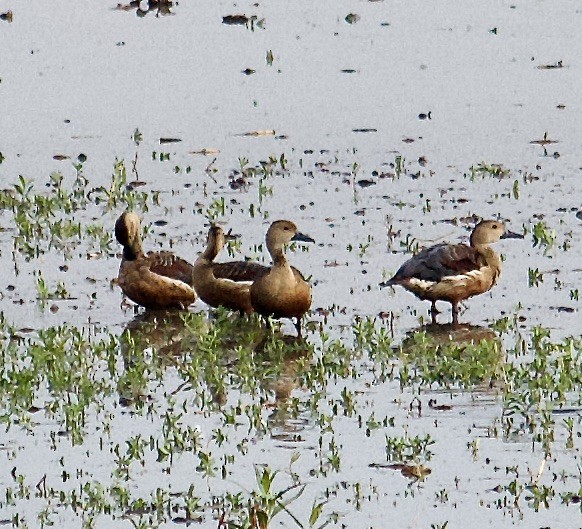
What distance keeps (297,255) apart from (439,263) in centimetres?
181

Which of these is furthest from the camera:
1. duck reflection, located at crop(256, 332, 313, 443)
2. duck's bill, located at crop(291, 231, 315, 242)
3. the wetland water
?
duck's bill, located at crop(291, 231, 315, 242)

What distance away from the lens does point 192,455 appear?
1012 cm

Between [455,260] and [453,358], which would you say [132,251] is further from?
[453,358]

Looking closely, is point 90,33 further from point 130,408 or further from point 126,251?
point 130,408

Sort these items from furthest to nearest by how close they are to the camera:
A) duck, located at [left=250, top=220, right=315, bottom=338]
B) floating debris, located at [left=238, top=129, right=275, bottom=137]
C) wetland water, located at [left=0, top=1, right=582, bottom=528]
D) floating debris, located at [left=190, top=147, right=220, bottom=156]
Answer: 1. floating debris, located at [left=238, top=129, right=275, bottom=137]
2. floating debris, located at [left=190, top=147, right=220, bottom=156]
3. duck, located at [left=250, top=220, right=315, bottom=338]
4. wetland water, located at [left=0, top=1, right=582, bottom=528]

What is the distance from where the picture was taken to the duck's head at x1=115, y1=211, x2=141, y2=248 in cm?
1458

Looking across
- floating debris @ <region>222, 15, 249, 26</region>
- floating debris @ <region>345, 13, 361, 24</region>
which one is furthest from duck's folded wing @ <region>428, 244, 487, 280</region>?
floating debris @ <region>222, 15, 249, 26</region>

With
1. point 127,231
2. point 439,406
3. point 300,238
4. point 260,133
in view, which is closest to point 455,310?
point 300,238

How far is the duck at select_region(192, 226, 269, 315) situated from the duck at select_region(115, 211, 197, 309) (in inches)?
6.6

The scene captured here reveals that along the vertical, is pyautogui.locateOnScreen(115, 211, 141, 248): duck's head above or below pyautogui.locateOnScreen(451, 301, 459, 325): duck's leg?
above

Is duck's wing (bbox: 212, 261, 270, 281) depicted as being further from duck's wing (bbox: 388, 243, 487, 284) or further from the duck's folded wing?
the duck's folded wing

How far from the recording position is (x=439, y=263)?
45.0 ft

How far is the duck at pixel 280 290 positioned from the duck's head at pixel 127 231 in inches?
47.8

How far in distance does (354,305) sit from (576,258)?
6.74 feet
